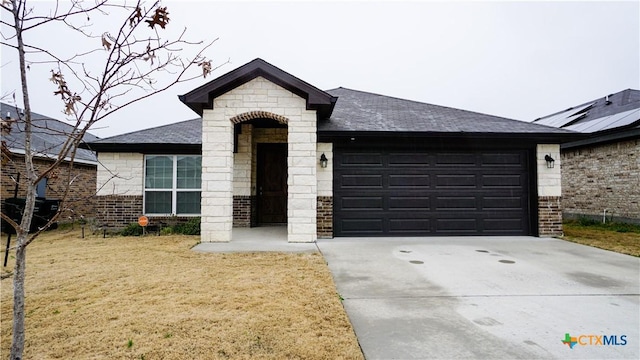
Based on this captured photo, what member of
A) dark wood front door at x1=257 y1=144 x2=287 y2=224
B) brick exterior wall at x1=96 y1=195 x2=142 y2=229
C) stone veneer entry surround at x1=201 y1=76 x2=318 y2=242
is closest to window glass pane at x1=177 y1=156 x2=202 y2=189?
brick exterior wall at x1=96 y1=195 x2=142 y2=229

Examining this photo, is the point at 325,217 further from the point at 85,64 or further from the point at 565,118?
the point at 565,118

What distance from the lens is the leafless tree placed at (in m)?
2.13

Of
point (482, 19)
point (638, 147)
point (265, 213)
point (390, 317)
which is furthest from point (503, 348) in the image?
point (482, 19)

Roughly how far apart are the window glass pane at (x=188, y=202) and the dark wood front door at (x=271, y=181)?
74.5 inches

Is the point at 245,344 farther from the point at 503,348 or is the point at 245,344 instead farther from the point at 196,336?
the point at 503,348

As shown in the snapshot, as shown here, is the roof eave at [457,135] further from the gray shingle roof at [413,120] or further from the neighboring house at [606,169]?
the neighboring house at [606,169]

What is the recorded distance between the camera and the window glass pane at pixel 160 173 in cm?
959

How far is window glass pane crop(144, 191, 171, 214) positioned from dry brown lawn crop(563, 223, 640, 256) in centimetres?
1123

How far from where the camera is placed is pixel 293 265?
523 cm

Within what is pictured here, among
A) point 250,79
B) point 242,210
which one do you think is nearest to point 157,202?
point 242,210

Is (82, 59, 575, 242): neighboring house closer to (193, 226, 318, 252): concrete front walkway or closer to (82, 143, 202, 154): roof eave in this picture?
(82, 143, 202, 154): roof eave

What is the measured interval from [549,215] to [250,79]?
8485mm

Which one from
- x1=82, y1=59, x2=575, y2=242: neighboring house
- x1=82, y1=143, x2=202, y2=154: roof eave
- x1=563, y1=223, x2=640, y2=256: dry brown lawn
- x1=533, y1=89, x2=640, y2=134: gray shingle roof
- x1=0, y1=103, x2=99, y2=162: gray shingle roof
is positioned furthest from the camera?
x1=533, y1=89, x2=640, y2=134: gray shingle roof

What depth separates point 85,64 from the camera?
2.32 m
